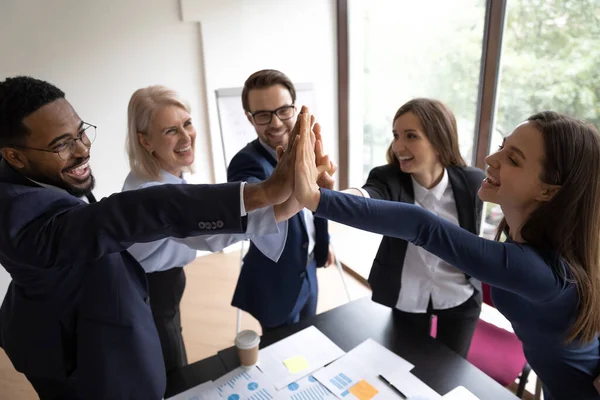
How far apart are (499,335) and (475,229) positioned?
76cm

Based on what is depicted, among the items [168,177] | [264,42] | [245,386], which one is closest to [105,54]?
[264,42]

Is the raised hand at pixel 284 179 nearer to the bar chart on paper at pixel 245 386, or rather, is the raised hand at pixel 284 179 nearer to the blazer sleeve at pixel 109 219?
the blazer sleeve at pixel 109 219

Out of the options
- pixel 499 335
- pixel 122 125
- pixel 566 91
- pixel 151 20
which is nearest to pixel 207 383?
pixel 499 335

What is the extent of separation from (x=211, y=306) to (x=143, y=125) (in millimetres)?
1971

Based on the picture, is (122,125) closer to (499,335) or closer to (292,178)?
(292,178)

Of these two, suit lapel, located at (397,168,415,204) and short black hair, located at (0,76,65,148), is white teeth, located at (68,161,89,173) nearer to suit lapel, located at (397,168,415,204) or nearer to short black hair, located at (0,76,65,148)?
short black hair, located at (0,76,65,148)

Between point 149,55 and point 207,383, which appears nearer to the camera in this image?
point 207,383

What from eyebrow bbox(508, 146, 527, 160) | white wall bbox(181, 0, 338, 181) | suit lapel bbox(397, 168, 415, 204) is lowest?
suit lapel bbox(397, 168, 415, 204)

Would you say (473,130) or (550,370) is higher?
(473,130)

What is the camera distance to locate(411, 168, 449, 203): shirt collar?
1.70m

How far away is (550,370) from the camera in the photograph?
1.18 m

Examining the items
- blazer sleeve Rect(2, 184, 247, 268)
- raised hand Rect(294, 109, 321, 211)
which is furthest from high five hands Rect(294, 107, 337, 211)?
blazer sleeve Rect(2, 184, 247, 268)

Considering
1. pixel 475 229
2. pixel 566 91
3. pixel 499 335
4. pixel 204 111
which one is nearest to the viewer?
pixel 475 229

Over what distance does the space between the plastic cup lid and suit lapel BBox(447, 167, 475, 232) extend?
0.97m
